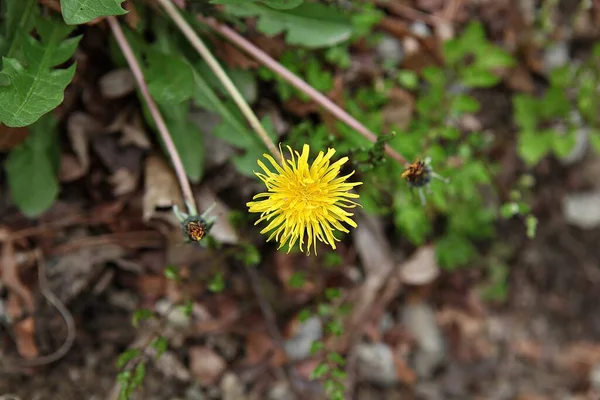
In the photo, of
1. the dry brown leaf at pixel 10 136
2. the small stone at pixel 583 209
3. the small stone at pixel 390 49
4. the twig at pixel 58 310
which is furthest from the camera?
the small stone at pixel 583 209

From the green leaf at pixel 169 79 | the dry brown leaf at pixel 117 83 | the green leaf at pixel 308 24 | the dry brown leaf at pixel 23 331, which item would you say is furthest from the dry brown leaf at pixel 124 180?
the green leaf at pixel 308 24

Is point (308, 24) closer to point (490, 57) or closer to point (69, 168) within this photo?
point (490, 57)

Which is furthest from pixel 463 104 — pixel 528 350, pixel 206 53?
pixel 528 350

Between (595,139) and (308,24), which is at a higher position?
(595,139)

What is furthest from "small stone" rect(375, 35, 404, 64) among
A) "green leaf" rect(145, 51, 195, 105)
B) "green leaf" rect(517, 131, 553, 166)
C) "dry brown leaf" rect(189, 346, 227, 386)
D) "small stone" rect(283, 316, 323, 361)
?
"dry brown leaf" rect(189, 346, 227, 386)

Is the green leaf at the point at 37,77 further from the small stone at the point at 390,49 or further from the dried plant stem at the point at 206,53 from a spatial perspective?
the small stone at the point at 390,49
